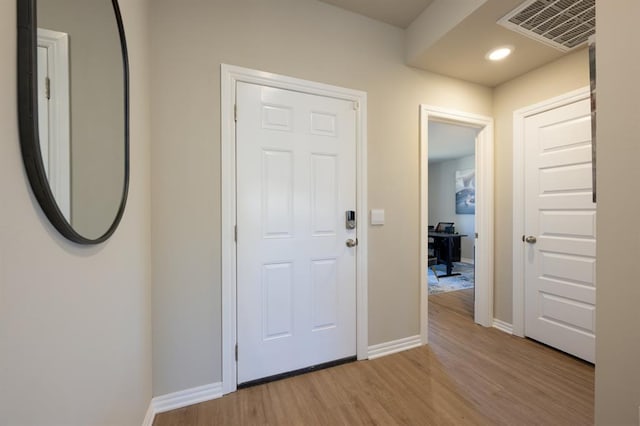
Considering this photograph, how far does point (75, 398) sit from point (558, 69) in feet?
11.5

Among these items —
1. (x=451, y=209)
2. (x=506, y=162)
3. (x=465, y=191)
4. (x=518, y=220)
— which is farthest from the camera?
(x=451, y=209)

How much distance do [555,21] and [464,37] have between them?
0.53 m

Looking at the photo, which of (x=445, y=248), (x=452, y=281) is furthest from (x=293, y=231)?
(x=445, y=248)

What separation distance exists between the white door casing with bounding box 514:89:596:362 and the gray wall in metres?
3.79

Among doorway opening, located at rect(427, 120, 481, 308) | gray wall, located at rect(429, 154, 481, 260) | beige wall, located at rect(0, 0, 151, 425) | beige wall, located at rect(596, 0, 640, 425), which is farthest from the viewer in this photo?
gray wall, located at rect(429, 154, 481, 260)

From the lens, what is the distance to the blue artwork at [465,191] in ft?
19.2

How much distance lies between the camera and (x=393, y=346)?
7.11 feet

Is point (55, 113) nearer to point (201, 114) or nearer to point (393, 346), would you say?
point (201, 114)

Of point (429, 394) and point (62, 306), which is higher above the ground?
point (62, 306)

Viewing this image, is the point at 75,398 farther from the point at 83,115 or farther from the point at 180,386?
the point at 180,386

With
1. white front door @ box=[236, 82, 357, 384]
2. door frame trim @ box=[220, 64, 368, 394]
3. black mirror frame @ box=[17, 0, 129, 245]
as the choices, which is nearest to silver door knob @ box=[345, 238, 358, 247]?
white front door @ box=[236, 82, 357, 384]

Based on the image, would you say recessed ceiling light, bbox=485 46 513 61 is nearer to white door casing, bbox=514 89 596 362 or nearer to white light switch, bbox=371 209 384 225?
white door casing, bbox=514 89 596 362

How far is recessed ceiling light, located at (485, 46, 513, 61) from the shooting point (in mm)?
2025

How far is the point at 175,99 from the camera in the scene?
61.7 inches
